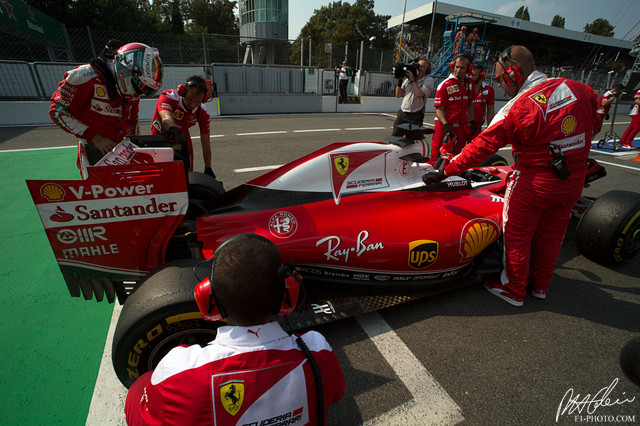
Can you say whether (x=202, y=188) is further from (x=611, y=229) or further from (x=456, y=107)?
(x=456, y=107)

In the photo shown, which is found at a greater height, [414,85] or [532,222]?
[414,85]

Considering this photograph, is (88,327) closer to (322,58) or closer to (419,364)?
(419,364)

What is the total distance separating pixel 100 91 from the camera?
9.17ft

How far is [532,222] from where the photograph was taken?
255 centimetres

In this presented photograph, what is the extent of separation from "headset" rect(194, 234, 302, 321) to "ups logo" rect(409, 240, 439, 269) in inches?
55.9

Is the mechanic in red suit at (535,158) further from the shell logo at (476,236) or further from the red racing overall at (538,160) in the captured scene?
the shell logo at (476,236)

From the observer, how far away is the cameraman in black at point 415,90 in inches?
209

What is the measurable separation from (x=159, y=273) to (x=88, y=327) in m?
1.11

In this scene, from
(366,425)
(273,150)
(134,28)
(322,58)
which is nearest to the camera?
(366,425)

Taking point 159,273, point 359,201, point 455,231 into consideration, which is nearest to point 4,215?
point 159,273

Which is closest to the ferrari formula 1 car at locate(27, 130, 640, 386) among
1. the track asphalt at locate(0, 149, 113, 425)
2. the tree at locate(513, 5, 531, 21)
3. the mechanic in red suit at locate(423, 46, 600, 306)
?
the mechanic in red suit at locate(423, 46, 600, 306)

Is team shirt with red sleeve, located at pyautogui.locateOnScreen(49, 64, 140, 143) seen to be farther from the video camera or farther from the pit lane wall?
the pit lane wall
